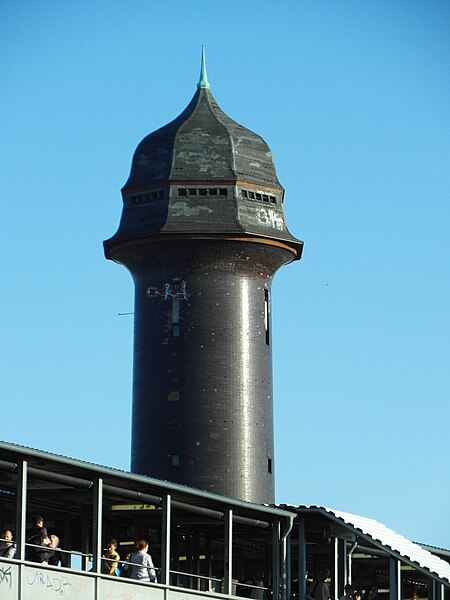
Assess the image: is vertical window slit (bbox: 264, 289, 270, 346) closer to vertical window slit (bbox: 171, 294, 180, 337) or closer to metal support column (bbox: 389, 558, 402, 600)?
vertical window slit (bbox: 171, 294, 180, 337)

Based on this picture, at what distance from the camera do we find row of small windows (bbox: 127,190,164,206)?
196ft

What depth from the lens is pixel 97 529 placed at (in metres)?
40.4

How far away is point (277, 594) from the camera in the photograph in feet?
155

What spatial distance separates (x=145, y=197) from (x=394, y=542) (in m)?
15.9

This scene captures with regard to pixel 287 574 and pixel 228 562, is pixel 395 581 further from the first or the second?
pixel 228 562

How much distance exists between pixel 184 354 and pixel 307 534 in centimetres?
876

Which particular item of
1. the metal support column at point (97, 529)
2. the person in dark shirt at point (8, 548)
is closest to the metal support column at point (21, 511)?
the person in dark shirt at point (8, 548)

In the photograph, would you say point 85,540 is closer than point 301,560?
Yes

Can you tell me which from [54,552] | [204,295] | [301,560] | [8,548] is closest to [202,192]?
[204,295]

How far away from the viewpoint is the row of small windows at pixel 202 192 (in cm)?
5962

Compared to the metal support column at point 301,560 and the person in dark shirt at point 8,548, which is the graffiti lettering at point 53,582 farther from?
the metal support column at point 301,560

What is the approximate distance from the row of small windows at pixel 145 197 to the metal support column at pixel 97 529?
1998 centimetres

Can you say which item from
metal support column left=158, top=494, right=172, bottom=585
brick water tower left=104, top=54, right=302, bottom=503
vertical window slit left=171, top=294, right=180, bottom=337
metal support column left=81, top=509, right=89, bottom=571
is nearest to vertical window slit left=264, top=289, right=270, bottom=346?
brick water tower left=104, top=54, right=302, bottom=503

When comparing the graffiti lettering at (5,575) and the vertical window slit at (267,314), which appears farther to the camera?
the vertical window slit at (267,314)
